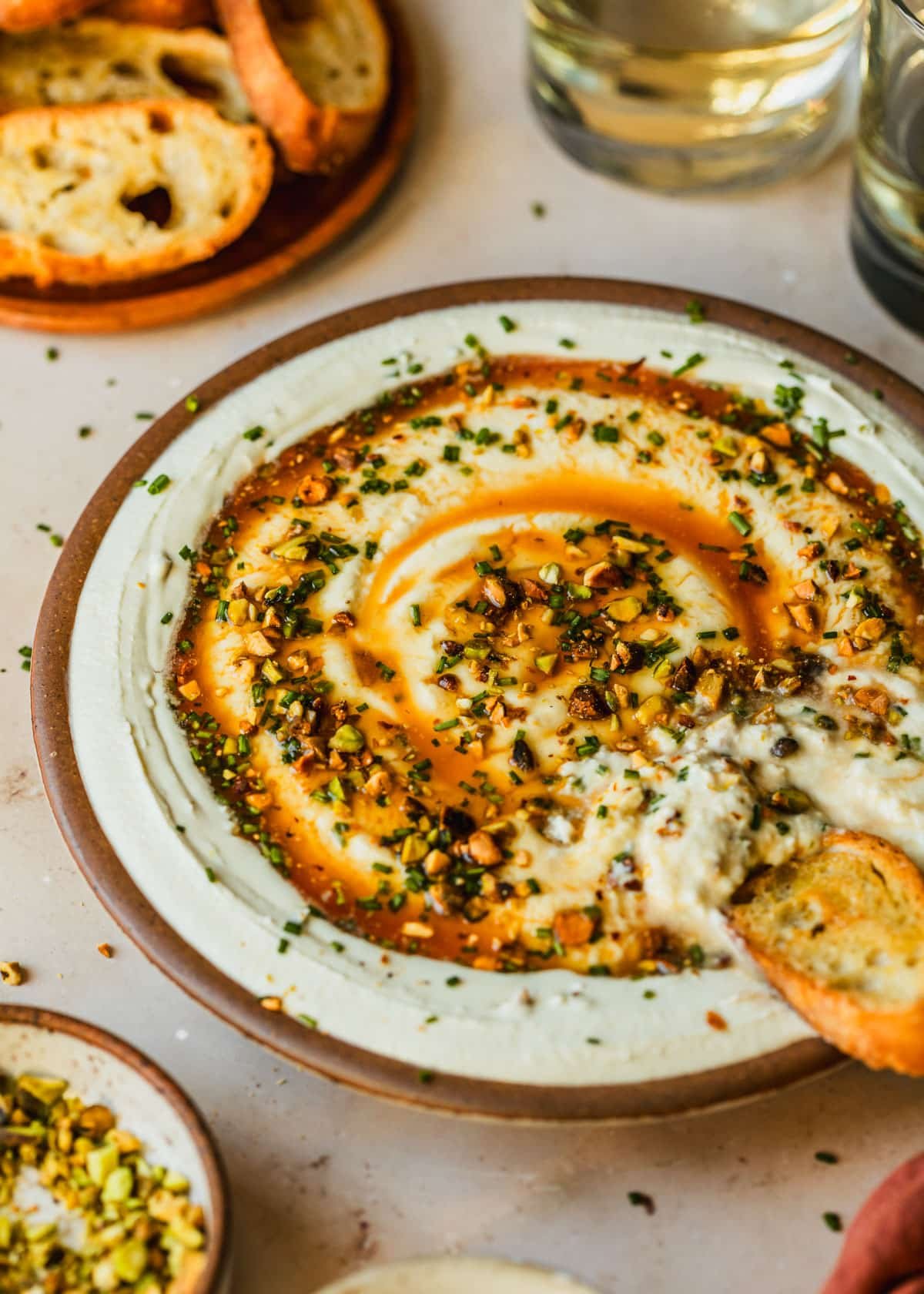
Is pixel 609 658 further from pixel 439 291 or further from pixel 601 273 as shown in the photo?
pixel 601 273

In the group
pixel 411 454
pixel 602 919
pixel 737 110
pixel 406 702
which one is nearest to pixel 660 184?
pixel 737 110

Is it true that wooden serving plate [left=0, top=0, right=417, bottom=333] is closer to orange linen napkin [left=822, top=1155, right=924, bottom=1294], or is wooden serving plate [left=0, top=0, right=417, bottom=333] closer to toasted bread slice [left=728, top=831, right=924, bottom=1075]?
toasted bread slice [left=728, top=831, right=924, bottom=1075]

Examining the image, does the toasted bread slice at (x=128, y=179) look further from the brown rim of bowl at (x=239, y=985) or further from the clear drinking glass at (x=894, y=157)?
the clear drinking glass at (x=894, y=157)

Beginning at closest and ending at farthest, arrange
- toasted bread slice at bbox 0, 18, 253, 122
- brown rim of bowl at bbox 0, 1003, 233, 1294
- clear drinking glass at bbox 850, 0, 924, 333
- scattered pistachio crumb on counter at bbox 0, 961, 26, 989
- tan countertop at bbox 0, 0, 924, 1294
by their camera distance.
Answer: brown rim of bowl at bbox 0, 1003, 233, 1294 < tan countertop at bbox 0, 0, 924, 1294 < scattered pistachio crumb on counter at bbox 0, 961, 26, 989 < clear drinking glass at bbox 850, 0, 924, 333 < toasted bread slice at bbox 0, 18, 253, 122

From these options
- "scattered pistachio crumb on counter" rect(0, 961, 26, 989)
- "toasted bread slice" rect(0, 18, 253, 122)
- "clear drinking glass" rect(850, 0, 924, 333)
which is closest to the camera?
"scattered pistachio crumb on counter" rect(0, 961, 26, 989)

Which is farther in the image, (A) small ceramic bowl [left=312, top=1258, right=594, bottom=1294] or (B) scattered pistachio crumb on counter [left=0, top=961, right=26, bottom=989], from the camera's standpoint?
(B) scattered pistachio crumb on counter [left=0, top=961, right=26, bottom=989]

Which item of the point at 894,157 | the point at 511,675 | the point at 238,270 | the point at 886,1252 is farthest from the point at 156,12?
the point at 886,1252

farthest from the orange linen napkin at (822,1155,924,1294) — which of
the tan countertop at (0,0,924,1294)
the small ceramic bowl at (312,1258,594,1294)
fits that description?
the small ceramic bowl at (312,1258,594,1294)
